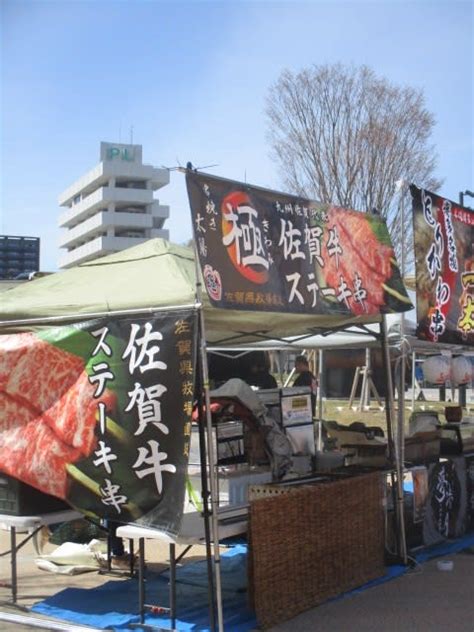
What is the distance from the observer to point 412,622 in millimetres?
5426

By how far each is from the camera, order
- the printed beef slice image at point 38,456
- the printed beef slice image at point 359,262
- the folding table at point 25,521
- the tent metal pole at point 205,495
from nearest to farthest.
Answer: the tent metal pole at point 205,495 < the printed beef slice image at point 38,456 < the folding table at point 25,521 < the printed beef slice image at point 359,262

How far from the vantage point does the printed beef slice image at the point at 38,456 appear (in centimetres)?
551

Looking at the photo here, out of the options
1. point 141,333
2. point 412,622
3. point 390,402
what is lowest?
point 412,622

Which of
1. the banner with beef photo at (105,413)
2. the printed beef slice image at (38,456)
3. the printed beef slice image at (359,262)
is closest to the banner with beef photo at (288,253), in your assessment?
the printed beef slice image at (359,262)

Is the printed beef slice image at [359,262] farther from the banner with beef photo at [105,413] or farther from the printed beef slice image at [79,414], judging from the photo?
the printed beef slice image at [79,414]

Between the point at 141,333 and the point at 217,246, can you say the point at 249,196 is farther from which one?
the point at 141,333

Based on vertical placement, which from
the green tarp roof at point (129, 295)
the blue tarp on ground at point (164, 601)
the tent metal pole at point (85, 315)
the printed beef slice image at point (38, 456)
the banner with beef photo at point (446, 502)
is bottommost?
the blue tarp on ground at point (164, 601)

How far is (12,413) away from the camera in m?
5.93

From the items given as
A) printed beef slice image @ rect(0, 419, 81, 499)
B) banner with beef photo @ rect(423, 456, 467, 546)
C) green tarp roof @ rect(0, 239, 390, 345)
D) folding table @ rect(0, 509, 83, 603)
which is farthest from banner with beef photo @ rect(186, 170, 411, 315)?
folding table @ rect(0, 509, 83, 603)

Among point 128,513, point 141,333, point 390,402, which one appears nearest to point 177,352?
point 141,333

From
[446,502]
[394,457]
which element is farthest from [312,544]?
[446,502]

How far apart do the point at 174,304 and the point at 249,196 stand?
0.94 metres

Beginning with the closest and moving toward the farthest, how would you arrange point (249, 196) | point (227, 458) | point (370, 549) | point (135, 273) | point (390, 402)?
1. point (249, 196)
2. point (135, 273)
3. point (370, 549)
4. point (227, 458)
5. point (390, 402)

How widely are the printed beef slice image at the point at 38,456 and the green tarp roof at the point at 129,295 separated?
782mm
